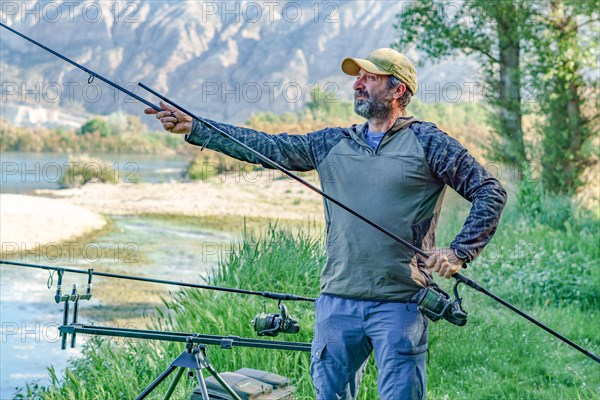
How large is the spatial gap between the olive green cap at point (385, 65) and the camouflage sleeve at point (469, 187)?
26cm

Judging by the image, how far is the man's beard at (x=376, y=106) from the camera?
298 cm

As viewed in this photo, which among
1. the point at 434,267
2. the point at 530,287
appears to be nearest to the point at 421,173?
the point at 434,267

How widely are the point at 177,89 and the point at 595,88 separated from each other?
46845 mm

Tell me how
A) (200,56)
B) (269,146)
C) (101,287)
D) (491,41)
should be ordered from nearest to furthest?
(269,146) → (491,41) → (101,287) → (200,56)

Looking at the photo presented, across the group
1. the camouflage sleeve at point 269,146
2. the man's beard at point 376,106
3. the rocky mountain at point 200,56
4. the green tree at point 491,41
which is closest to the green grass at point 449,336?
the camouflage sleeve at point 269,146

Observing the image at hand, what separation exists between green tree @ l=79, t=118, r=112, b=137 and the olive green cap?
31.0m

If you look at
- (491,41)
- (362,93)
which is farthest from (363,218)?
(491,41)

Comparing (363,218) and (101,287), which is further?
(101,287)

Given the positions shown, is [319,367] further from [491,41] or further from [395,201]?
[491,41]

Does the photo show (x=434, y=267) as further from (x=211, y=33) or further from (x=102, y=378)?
(x=211, y=33)

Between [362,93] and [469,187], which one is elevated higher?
[362,93]

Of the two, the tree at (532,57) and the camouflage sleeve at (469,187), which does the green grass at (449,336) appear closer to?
the camouflage sleeve at (469,187)

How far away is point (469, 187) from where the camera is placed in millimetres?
2840

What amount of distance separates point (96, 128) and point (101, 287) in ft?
67.4
